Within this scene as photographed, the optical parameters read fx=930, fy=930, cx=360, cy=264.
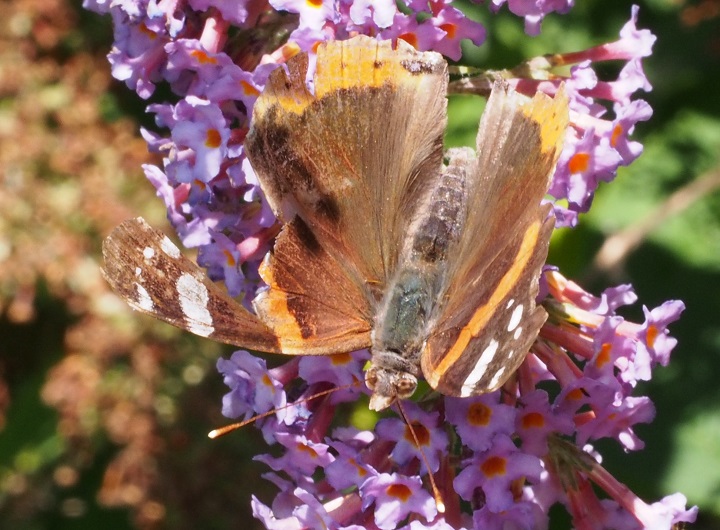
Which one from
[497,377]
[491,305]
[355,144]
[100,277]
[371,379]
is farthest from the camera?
[100,277]

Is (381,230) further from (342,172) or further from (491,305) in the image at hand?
(491,305)

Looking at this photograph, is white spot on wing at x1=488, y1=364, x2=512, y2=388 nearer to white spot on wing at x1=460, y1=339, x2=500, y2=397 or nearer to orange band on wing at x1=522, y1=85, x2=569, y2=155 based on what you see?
white spot on wing at x1=460, y1=339, x2=500, y2=397

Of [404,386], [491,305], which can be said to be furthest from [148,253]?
[491,305]

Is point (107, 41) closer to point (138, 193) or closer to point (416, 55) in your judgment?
point (138, 193)

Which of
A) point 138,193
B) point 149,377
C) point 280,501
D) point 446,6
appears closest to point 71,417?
point 149,377

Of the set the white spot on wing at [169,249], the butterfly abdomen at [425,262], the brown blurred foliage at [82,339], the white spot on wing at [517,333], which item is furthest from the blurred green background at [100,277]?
the white spot on wing at [169,249]

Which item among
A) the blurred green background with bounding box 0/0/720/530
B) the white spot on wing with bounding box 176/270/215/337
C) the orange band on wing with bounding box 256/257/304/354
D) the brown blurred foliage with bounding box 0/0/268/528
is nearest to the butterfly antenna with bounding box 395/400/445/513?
the orange band on wing with bounding box 256/257/304/354
